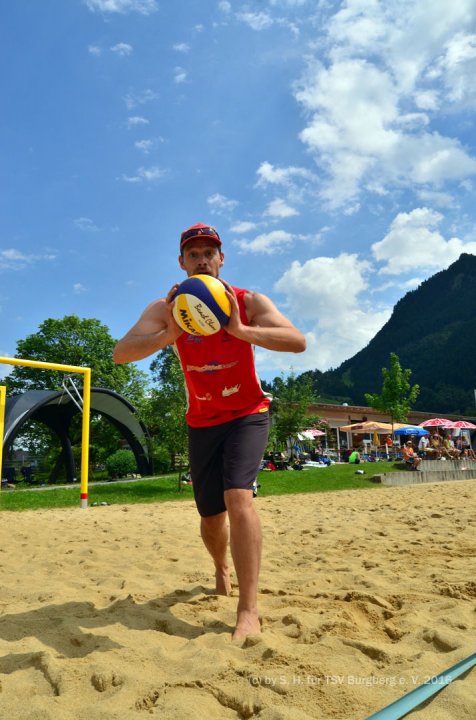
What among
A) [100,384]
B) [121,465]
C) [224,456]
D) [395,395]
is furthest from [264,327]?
[100,384]

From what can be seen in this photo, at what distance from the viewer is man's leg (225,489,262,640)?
8.71 feet

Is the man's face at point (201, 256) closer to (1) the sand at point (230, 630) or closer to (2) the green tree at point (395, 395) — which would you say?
(1) the sand at point (230, 630)

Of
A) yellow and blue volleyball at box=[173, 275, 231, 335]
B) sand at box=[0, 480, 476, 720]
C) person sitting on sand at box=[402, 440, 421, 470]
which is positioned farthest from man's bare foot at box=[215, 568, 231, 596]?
person sitting on sand at box=[402, 440, 421, 470]

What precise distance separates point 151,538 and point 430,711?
→ 4.66 metres

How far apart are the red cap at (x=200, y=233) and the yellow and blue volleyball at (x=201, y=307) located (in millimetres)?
385

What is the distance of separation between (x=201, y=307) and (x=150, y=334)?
1.62ft

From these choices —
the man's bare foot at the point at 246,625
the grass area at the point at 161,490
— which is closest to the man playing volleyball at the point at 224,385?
the man's bare foot at the point at 246,625

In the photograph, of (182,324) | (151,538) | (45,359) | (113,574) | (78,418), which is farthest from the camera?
(45,359)

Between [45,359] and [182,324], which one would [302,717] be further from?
[45,359]

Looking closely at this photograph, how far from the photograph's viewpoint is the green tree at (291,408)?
93.5ft

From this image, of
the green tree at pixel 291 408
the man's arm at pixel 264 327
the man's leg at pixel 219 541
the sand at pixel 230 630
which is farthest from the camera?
the green tree at pixel 291 408

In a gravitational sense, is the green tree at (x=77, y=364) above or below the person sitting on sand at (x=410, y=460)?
above

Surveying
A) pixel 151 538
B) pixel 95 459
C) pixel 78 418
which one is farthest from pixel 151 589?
pixel 95 459

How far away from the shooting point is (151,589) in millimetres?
3613
